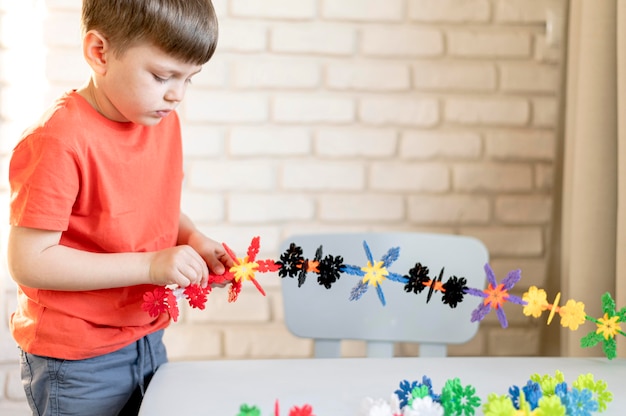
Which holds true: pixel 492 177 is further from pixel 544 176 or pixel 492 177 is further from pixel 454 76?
pixel 454 76

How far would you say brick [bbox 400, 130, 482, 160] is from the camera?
1517mm

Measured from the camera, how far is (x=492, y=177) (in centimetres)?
154

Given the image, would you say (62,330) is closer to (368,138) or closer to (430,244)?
(430,244)

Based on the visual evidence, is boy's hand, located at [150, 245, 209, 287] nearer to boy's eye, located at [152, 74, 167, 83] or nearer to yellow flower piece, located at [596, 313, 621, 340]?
boy's eye, located at [152, 74, 167, 83]

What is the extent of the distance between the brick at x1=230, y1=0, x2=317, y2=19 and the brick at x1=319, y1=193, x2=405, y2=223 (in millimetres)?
→ 385

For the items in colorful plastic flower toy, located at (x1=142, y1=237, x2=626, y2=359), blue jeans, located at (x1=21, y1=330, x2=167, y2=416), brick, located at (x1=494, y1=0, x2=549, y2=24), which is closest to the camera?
colorful plastic flower toy, located at (x1=142, y1=237, x2=626, y2=359)

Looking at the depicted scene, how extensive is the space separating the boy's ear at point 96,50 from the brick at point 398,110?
0.69 metres

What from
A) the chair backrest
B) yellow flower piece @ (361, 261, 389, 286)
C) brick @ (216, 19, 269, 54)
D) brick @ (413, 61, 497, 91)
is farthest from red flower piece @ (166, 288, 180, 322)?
brick @ (413, 61, 497, 91)

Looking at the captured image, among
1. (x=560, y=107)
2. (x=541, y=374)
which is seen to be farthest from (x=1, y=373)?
(x=560, y=107)

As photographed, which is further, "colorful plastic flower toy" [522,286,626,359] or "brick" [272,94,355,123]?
"brick" [272,94,355,123]

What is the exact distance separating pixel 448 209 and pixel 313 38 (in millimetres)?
467

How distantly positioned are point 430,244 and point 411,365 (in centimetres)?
36

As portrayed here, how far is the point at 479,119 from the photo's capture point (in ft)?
5.02

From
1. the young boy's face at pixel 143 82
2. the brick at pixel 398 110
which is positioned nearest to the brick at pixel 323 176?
the brick at pixel 398 110
